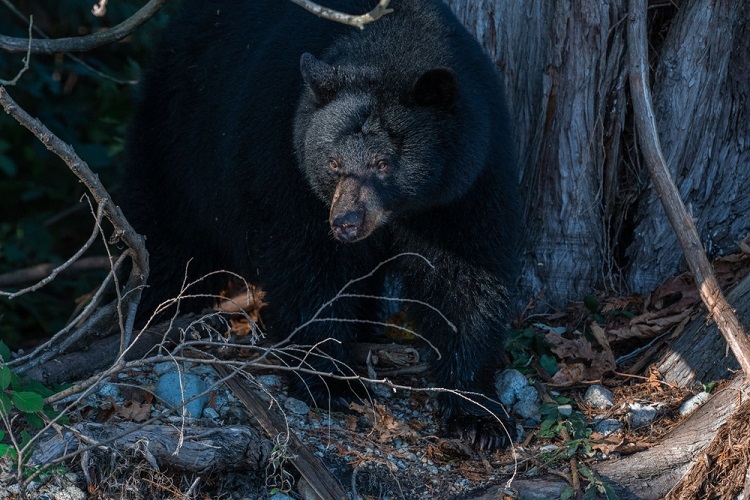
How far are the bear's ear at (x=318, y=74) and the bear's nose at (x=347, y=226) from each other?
595 millimetres

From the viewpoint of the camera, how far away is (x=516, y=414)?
496 centimetres

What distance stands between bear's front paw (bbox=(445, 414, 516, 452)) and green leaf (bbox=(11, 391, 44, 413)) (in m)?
2.06

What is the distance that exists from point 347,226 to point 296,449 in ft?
3.27

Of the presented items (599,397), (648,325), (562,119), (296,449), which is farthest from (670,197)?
(296,449)

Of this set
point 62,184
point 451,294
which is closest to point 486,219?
point 451,294

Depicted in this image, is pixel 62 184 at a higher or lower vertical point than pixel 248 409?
higher

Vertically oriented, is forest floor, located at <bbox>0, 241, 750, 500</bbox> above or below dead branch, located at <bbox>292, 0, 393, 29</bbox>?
below

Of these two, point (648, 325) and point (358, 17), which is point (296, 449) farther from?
point (648, 325)

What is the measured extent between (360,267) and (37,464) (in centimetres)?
192

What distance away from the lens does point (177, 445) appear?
3850mm

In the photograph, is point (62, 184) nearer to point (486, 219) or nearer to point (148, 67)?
point (148, 67)


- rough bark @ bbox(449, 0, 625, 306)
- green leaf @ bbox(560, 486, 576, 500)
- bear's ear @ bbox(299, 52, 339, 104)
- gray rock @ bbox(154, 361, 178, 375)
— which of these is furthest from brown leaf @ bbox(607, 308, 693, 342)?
gray rock @ bbox(154, 361, 178, 375)

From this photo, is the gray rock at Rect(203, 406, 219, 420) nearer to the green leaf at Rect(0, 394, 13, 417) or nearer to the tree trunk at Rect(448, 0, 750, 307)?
the green leaf at Rect(0, 394, 13, 417)

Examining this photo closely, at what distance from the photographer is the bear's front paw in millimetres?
4699
